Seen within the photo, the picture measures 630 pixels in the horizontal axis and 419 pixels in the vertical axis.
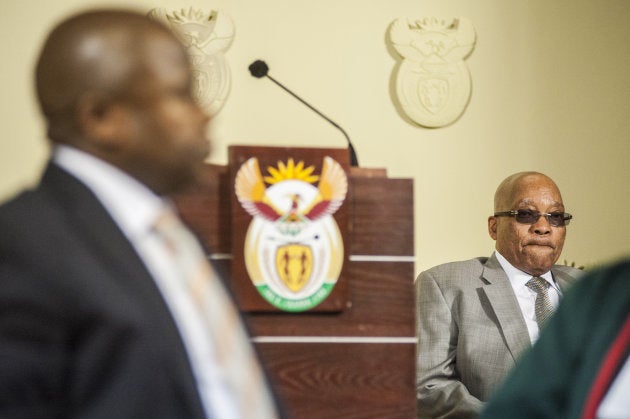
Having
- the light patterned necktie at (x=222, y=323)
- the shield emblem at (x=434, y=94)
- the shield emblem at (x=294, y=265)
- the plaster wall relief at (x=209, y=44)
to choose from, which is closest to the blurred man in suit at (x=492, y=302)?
the shield emblem at (x=434, y=94)

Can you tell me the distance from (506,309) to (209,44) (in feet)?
7.17

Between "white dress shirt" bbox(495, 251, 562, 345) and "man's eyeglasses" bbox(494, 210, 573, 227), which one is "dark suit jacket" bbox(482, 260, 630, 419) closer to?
"white dress shirt" bbox(495, 251, 562, 345)

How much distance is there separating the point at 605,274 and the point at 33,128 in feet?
12.8

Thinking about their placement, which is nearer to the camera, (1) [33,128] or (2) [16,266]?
(2) [16,266]

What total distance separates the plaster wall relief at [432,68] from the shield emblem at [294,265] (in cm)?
290

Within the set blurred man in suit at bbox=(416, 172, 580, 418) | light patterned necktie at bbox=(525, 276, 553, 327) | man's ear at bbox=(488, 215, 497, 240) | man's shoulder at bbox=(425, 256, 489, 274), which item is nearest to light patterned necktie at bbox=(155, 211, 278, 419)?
blurred man in suit at bbox=(416, 172, 580, 418)

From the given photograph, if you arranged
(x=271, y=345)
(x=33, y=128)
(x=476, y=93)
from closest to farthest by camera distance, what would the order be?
(x=271, y=345) → (x=33, y=128) → (x=476, y=93)

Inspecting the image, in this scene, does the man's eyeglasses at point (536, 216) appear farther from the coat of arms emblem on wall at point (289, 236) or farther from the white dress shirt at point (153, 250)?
the white dress shirt at point (153, 250)

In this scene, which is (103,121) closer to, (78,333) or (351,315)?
(78,333)

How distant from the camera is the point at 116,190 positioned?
3.69 feet

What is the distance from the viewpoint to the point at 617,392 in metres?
1.10

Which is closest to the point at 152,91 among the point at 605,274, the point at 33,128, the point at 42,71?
the point at 42,71

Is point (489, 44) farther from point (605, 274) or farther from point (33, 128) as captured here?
point (605, 274)

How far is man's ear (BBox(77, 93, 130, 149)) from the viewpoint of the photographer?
1.13m
